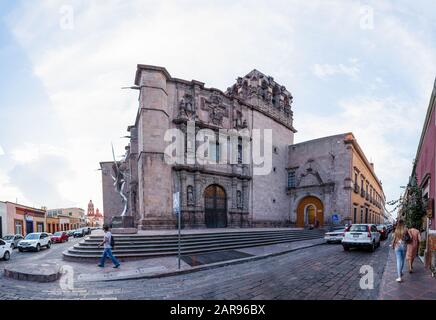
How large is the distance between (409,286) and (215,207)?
1552cm

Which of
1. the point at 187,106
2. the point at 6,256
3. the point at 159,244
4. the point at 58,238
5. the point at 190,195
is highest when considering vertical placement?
the point at 187,106

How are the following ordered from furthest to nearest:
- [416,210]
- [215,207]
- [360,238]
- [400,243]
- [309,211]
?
[309,211]
[215,207]
[360,238]
[416,210]
[400,243]

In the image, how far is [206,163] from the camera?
19797mm

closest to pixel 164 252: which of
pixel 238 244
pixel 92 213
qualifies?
pixel 238 244

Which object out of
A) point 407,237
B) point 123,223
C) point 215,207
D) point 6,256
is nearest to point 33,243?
point 6,256

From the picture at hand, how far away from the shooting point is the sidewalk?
5.02 metres

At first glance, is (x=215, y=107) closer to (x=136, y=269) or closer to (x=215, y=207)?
(x=215, y=207)

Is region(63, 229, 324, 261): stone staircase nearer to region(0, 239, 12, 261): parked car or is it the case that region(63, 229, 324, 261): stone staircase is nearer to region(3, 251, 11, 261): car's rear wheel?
region(0, 239, 12, 261): parked car

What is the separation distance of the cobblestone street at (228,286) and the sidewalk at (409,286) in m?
0.21

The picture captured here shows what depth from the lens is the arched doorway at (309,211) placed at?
84.0 feet

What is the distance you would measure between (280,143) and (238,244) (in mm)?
17940

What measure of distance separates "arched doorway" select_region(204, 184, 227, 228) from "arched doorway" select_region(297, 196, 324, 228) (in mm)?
10974
